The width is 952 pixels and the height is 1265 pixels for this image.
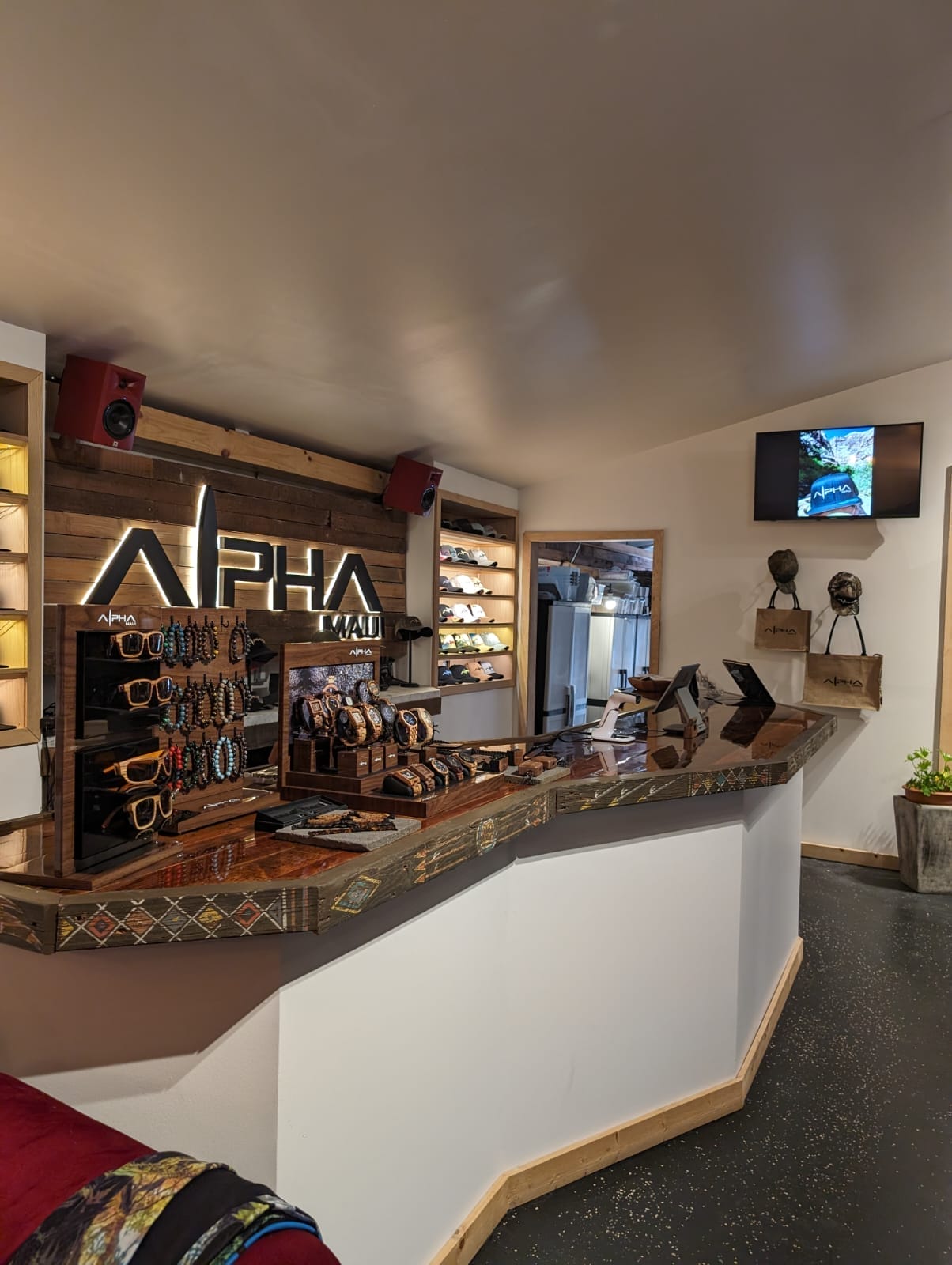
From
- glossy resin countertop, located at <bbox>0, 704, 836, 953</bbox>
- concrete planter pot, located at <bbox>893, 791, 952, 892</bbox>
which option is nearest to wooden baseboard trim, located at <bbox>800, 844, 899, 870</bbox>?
concrete planter pot, located at <bbox>893, 791, 952, 892</bbox>

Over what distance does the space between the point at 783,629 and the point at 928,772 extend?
4.09 ft

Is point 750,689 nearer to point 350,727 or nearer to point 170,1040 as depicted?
point 350,727

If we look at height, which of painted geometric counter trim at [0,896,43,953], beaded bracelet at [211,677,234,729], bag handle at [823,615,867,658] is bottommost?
painted geometric counter trim at [0,896,43,953]

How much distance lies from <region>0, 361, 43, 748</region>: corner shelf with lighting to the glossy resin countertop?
182cm

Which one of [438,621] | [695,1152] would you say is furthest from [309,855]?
[438,621]

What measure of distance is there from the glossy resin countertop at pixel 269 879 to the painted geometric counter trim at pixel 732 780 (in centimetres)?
17

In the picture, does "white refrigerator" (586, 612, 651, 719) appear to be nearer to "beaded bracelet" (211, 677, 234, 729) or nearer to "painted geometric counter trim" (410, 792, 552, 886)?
"painted geometric counter trim" (410, 792, 552, 886)

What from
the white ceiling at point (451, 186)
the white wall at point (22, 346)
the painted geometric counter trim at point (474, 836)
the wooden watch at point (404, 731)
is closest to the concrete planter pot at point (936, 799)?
the white ceiling at point (451, 186)

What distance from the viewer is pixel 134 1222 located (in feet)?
2.87

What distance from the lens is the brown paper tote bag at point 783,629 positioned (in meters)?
5.66

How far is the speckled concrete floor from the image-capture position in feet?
6.64

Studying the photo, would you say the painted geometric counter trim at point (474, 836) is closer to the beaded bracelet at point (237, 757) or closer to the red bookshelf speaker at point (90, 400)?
the beaded bracelet at point (237, 757)

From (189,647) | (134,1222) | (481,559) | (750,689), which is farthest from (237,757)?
(481,559)

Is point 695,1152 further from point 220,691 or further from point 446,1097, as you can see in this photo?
point 220,691
